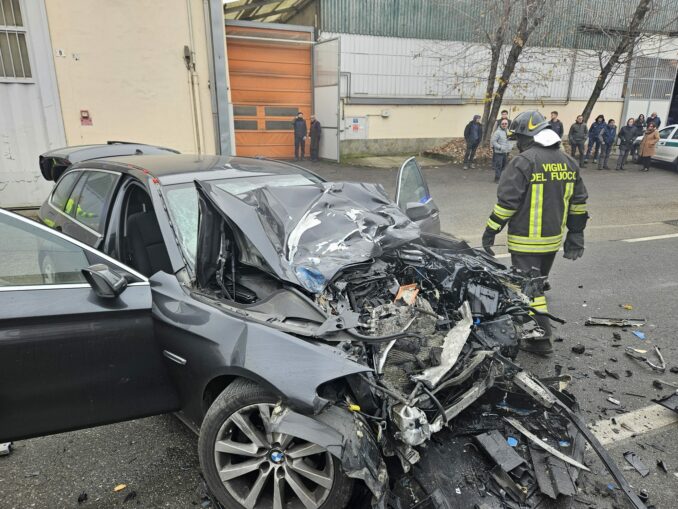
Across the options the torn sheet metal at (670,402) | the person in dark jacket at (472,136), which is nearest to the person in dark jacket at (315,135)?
the person in dark jacket at (472,136)

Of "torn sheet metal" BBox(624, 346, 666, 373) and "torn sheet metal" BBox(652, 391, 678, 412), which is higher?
"torn sheet metal" BBox(652, 391, 678, 412)

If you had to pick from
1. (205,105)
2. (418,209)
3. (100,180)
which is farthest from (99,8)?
(418,209)

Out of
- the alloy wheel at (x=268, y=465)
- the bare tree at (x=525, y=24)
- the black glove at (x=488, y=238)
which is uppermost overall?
the bare tree at (x=525, y=24)

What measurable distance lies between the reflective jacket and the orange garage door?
41.0 feet

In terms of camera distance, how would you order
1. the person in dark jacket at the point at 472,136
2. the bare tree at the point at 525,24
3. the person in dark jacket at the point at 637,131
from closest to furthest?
the bare tree at the point at 525,24
the person in dark jacket at the point at 472,136
the person in dark jacket at the point at 637,131

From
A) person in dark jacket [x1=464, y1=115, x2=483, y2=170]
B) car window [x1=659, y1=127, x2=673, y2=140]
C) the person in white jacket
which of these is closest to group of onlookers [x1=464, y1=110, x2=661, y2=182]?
person in dark jacket [x1=464, y1=115, x2=483, y2=170]

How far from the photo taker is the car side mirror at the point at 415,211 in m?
3.98

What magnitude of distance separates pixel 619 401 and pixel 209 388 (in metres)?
2.85

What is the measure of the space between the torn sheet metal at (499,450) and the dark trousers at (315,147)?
14.1 m

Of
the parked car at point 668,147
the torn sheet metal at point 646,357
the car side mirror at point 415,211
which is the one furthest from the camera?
A: the parked car at point 668,147

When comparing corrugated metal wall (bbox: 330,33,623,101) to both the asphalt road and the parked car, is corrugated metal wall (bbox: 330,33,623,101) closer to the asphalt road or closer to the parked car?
the parked car

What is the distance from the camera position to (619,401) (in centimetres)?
339

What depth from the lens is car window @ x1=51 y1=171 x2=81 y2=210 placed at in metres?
4.22

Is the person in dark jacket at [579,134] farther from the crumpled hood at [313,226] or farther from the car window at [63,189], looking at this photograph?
the car window at [63,189]
